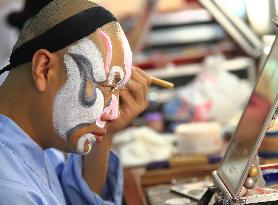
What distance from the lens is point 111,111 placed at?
4.27 feet

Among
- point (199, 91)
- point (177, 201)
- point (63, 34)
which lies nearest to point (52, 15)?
point (63, 34)

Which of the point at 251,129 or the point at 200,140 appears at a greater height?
the point at 200,140

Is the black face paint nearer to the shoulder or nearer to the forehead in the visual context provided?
the forehead

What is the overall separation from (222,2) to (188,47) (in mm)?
2836

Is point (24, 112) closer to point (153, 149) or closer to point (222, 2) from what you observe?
point (222, 2)

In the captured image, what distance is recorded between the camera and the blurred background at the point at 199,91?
194cm

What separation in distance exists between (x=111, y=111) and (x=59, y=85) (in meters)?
0.14

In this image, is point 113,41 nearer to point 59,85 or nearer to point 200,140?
point 59,85

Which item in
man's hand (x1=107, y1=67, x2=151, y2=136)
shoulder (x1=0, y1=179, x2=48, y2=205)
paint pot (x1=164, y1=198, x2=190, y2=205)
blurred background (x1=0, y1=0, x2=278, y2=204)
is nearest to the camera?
shoulder (x1=0, y1=179, x2=48, y2=205)

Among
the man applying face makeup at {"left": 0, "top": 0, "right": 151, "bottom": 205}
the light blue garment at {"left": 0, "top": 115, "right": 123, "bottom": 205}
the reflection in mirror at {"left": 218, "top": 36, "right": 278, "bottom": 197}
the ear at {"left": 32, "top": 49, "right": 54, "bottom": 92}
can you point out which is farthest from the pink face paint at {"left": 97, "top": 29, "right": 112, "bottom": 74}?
the reflection in mirror at {"left": 218, "top": 36, "right": 278, "bottom": 197}

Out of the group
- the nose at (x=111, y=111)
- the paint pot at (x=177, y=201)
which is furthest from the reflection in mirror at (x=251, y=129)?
the nose at (x=111, y=111)

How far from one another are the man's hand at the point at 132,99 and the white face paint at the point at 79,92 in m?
0.35

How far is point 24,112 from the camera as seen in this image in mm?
1256

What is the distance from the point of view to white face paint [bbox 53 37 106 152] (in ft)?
4.05
